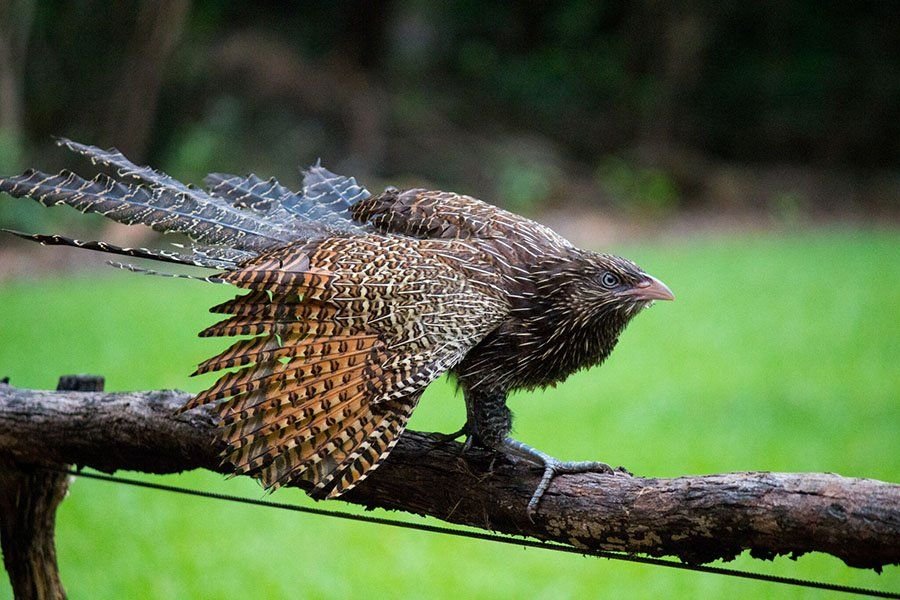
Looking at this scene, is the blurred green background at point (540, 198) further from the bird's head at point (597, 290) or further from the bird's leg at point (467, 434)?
the bird's head at point (597, 290)

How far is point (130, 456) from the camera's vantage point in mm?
2783

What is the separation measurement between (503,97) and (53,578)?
14.3 m

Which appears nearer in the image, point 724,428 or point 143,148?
point 724,428

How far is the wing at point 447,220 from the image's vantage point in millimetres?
2559

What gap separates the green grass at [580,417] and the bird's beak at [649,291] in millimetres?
2210

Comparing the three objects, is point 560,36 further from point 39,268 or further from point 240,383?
point 240,383

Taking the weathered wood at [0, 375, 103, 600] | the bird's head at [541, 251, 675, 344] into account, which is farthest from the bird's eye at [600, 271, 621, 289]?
the weathered wood at [0, 375, 103, 600]

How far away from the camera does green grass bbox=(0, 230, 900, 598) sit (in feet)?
14.2

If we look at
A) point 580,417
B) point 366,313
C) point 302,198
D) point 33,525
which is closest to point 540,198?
point 580,417

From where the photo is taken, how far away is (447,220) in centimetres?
263

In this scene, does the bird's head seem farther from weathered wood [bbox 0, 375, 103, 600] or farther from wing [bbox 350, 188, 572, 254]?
weathered wood [bbox 0, 375, 103, 600]

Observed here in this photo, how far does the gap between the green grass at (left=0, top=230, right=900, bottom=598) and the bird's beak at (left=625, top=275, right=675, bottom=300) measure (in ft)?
7.25

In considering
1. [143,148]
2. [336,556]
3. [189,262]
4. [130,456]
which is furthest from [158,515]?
[143,148]

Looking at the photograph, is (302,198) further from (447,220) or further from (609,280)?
(609,280)
